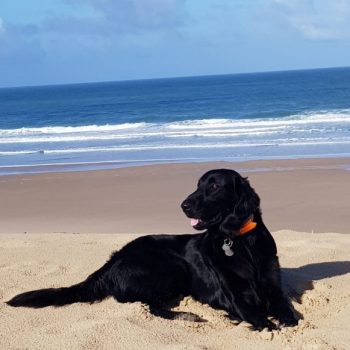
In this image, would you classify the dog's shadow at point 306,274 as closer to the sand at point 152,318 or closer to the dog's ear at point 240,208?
the sand at point 152,318

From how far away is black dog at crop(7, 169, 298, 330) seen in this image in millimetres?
4328

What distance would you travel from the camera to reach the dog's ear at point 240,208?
4328mm

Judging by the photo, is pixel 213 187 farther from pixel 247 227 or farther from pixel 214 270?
pixel 214 270

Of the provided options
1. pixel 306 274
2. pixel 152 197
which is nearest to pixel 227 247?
pixel 306 274

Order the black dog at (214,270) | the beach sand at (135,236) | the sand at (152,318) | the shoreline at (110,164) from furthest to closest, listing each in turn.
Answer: the shoreline at (110,164)
the black dog at (214,270)
the beach sand at (135,236)
the sand at (152,318)

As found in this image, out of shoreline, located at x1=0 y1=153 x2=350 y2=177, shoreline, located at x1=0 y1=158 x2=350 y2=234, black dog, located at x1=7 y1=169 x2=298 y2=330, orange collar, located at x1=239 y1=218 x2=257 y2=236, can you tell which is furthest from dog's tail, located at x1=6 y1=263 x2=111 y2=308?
shoreline, located at x1=0 y1=153 x2=350 y2=177

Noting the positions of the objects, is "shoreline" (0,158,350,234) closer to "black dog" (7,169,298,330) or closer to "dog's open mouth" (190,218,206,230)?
"black dog" (7,169,298,330)

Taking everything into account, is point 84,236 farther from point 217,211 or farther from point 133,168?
point 133,168

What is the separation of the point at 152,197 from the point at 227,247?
7091 mm

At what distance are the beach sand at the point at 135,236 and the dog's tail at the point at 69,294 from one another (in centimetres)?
8

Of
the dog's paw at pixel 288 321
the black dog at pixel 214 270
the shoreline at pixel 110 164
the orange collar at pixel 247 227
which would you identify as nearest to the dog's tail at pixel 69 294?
the black dog at pixel 214 270

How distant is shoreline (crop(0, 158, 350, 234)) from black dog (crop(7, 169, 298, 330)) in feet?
12.3

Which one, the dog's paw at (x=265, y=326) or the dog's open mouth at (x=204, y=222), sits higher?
the dog's open mouth at (x=204, y=222)

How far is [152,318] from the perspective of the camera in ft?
13.8
